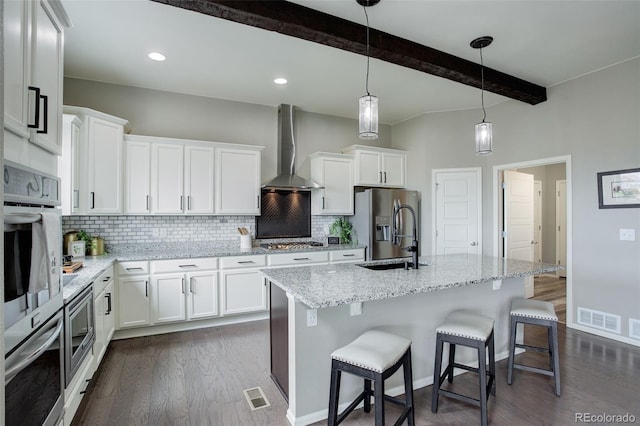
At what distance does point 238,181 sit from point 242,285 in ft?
4.38

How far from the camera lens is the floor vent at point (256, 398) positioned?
2297mm

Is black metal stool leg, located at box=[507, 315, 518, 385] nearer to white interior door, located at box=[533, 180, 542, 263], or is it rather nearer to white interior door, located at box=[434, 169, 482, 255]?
white interior door, located at box=[434, 169, 482, 255]

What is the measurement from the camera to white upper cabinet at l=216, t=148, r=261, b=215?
4.12 meters

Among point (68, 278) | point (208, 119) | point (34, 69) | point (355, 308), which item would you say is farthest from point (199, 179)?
point (355, 308)

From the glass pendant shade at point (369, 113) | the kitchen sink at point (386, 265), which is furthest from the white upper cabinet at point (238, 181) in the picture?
the glass pendant shade at point (369, 113)

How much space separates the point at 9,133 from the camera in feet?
3.95

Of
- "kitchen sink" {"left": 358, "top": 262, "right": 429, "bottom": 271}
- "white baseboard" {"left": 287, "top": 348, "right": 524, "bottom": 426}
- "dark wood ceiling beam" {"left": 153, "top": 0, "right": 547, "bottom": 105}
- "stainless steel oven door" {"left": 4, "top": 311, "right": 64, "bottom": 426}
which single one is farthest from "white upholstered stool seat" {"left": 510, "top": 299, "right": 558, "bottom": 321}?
"stainless steel oven door" {"left": 4, "top": 311, "right": 64, "bottom": 426}

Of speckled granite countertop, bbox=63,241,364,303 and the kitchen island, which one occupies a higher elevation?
speckled granite countertop, bbox=63,241,364,303

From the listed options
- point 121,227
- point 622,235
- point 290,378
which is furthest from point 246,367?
point 622,235

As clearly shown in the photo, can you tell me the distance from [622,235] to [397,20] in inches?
129

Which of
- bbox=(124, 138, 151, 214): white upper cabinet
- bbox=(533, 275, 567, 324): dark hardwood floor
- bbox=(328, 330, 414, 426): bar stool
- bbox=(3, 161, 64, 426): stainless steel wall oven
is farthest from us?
bbox=(533, 275, 567, 324): dark hardwood floor

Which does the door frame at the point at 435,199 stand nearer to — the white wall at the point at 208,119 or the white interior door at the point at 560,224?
the white wall at the point at 208,119

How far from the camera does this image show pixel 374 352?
182 cm

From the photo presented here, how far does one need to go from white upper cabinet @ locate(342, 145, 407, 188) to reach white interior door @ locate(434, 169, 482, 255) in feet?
1.97
